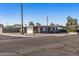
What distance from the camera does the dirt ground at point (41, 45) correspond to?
15.7ft

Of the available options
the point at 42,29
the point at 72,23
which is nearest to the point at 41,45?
the point at 42,29

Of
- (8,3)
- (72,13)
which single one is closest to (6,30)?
(8,3)

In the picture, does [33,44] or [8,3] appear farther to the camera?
[33,44]

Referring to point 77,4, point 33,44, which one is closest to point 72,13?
point 77,4

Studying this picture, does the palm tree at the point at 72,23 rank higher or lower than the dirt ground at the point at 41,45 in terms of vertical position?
higher

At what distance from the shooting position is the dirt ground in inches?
189

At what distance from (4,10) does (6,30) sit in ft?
0.88

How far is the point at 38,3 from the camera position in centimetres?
451

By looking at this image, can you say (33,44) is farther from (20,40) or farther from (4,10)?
(4,10)

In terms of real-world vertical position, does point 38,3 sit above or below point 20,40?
above

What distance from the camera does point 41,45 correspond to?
4.88 meters

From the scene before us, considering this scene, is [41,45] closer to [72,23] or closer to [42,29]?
[42,29]

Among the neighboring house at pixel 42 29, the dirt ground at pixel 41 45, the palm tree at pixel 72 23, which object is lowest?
the dirt ground at pixel 41 45

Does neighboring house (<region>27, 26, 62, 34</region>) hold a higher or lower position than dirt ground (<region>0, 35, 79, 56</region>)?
higher
